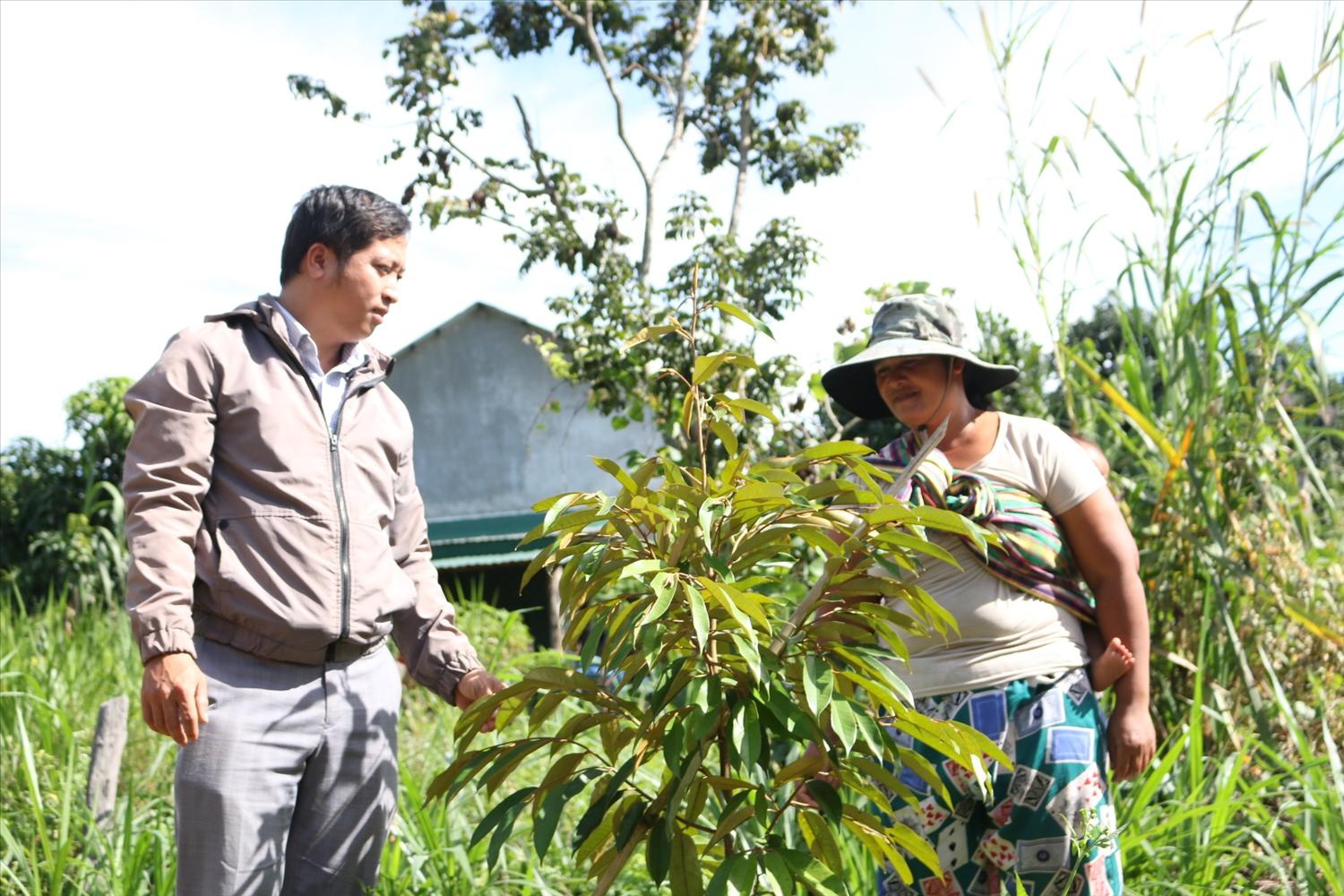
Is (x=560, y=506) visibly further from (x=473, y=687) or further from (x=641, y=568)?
(x=473, y=687)

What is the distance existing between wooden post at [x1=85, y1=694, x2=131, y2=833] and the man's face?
1640mm

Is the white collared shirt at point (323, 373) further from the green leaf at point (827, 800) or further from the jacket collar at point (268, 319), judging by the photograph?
the green leaf at point (827, 800)

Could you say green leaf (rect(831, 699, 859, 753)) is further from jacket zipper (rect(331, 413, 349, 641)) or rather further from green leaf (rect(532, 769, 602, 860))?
jacket zipper (rect(331, 413, 349, 641))

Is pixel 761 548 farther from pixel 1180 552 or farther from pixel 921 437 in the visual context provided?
pixel 1180 552

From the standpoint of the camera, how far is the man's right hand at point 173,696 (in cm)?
150

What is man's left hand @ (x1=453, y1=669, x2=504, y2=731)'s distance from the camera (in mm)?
1844

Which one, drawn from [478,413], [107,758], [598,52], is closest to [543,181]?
[598,52]

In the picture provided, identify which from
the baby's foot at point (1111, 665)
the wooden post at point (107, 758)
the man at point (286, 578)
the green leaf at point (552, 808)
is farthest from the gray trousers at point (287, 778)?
the wooden post at point (107, 758)

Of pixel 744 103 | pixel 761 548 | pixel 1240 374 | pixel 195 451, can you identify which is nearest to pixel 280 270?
pixel 195 451

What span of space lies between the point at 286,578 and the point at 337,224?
624 mm

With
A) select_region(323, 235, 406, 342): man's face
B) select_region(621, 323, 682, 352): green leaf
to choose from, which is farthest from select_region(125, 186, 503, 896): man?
select_region(621, 323, 682, 352): green leaf

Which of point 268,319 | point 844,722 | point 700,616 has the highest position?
point 268,319

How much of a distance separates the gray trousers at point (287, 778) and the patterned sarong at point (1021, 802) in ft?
3.01

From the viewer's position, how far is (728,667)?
4.15ft
